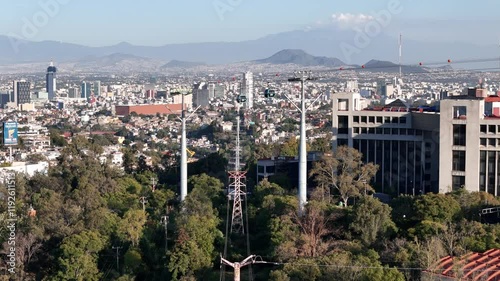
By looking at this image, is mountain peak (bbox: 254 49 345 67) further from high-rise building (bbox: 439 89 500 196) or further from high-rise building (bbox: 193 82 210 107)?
high-rise building (bbox: 439 89 500 196)

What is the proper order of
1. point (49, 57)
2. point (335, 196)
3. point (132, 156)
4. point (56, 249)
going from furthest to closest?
point (49, 57)
point (132, 156)
point (335, 196)
point (56, 249)

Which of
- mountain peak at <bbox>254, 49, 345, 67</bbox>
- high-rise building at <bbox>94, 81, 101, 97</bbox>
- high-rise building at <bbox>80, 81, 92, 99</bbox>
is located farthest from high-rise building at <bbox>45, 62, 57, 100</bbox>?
mountain peak at <bbox>254, 49, 345, 67</bbox>

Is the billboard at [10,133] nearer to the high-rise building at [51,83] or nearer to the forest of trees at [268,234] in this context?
the forest of trees at [268,234]

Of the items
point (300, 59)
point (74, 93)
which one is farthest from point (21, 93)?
point (300, 59)

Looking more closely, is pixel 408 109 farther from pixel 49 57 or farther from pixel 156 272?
pixel 49 57

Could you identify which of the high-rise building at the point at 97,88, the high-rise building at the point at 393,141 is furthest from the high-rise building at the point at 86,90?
the high-rise building at the point at 393,141

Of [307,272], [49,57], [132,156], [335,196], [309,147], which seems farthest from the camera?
[49,57]

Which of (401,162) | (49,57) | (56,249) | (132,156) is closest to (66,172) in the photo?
(132,156)
